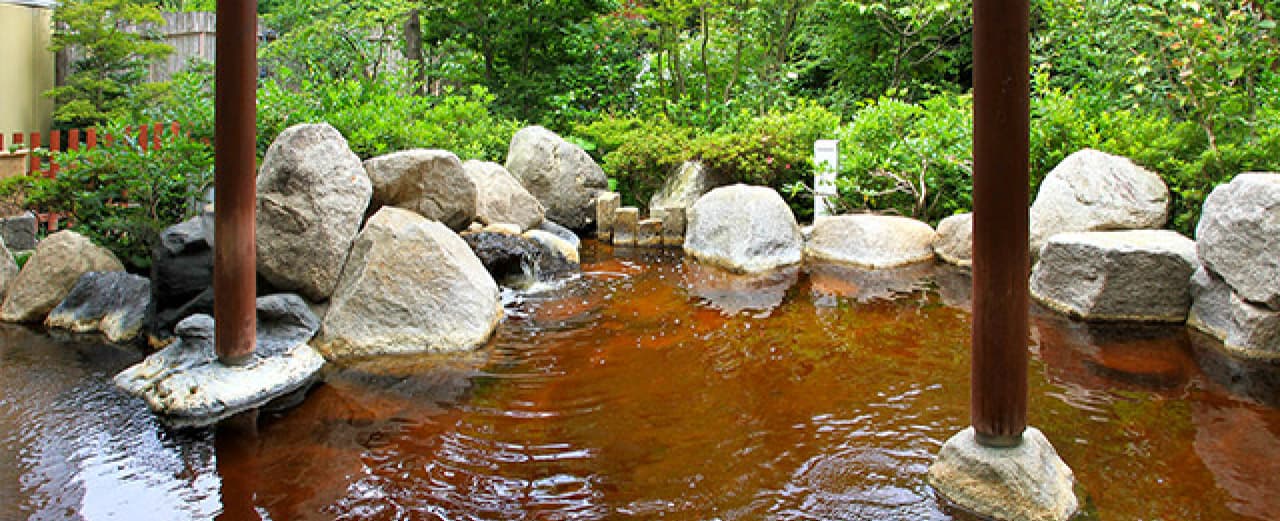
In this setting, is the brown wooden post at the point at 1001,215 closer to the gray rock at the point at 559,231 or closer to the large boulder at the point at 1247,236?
the large boulder at the point at 1247,236

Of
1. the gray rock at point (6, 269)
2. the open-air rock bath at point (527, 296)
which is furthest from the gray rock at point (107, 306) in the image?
the gray rock at point (6, 269)

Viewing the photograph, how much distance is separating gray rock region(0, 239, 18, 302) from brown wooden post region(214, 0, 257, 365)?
388 centimetres

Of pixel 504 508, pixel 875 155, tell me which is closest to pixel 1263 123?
pixel 875 155

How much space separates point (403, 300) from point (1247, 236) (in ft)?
19.1

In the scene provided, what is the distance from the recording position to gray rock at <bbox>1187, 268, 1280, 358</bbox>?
6.20 metres

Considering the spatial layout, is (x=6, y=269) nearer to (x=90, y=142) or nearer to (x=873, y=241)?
(x=90, y=142)

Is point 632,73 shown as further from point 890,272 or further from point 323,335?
point 323,335

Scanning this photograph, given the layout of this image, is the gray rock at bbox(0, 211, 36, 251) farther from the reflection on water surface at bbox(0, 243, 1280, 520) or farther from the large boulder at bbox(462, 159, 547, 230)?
the large boulder at bbox(462, 159, 547, 230)

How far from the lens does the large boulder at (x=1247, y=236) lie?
601 cm

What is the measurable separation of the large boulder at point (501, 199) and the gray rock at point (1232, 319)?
21.7 ft

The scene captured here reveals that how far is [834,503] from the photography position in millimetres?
4145

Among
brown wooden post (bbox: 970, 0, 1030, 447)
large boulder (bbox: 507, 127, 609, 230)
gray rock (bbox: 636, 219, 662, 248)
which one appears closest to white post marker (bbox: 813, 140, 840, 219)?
gray rock (bbox: 636, 219, 662, 248)

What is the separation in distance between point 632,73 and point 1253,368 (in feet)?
38.0

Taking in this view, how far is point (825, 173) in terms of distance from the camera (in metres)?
11.0
